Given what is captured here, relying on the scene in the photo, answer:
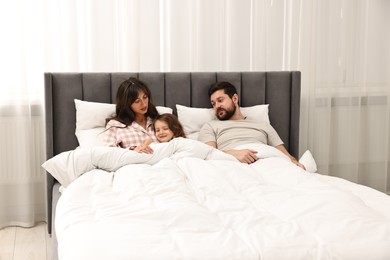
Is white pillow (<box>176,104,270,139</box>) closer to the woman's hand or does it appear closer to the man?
the man

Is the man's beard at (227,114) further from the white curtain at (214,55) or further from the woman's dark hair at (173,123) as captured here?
the white curtain at (214,55)

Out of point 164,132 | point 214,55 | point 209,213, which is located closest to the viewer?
point 209,213

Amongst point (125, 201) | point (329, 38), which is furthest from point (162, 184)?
point (329, 38)

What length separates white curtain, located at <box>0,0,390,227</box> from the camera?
3551 mm

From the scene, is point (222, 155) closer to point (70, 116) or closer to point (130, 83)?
point (130, 83)

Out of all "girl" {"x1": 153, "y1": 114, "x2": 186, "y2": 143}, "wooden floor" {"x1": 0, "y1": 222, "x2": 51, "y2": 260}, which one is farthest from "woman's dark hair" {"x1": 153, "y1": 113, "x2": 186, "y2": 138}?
"wooden floor" {"x1": 0, "y1": 222, "x2": 51, "y2": 260}

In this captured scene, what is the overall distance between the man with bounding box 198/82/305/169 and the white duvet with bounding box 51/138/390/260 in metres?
0.48

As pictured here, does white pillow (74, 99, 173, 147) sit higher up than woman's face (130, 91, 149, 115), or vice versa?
woman's face (130, 91, 149, 115)

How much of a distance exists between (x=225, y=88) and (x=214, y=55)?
473 millimetres

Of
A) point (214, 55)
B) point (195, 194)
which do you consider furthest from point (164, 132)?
point (195, 194)

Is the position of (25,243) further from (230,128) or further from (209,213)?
(209,213)

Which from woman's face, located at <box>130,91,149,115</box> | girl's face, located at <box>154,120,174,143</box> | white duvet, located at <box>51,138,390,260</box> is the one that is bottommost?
white duvet, located at <box>51,138,390,260</box>

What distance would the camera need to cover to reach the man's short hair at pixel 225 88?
11.3 ft

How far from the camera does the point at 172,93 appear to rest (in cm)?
353
